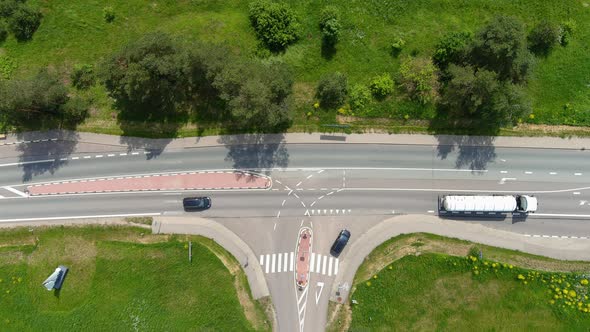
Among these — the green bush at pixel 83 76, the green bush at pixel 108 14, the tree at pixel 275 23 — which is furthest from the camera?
the green bush at pixel 108 14

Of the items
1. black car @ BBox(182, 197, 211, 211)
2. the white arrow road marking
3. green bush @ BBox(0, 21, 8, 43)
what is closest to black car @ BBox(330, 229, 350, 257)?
the white arrow road marking

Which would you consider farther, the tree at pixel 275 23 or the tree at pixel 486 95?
the tree at pixel 275 23

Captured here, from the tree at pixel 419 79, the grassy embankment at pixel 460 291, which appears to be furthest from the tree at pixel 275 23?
the grassy embankment at pixel 460 291

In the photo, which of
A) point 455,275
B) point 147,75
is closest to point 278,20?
point 147,75

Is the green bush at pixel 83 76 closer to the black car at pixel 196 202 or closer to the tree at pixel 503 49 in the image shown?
the black car at pixel 196 202

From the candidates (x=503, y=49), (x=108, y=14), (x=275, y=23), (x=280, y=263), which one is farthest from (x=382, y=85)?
(x=108, y=14)

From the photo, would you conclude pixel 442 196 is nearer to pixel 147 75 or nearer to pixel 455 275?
pixel 455 275
